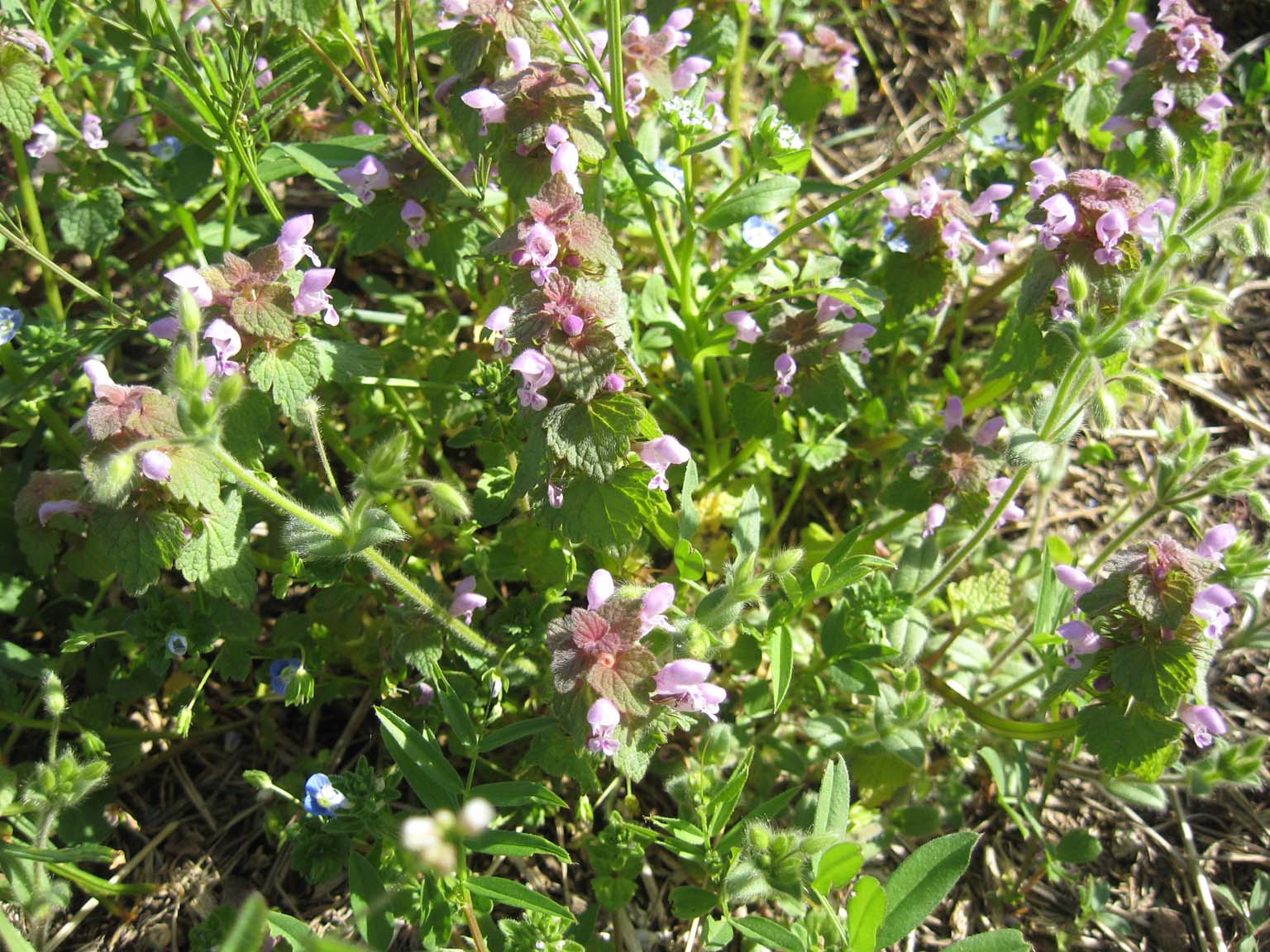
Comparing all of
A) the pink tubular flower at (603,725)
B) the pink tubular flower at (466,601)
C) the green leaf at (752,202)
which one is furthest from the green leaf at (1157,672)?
the pink tubular flower at (466,601)

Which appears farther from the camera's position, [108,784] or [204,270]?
[108,784]

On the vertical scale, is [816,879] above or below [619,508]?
below

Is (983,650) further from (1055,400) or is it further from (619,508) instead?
(619,508)

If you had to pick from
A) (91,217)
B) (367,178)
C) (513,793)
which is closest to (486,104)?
(367,178)

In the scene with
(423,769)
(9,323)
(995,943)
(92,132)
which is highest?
(92,132)

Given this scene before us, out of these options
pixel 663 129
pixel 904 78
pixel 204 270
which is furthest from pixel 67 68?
pixel 904 78

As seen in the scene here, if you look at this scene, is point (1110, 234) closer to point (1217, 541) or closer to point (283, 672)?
point (1217, 541)
